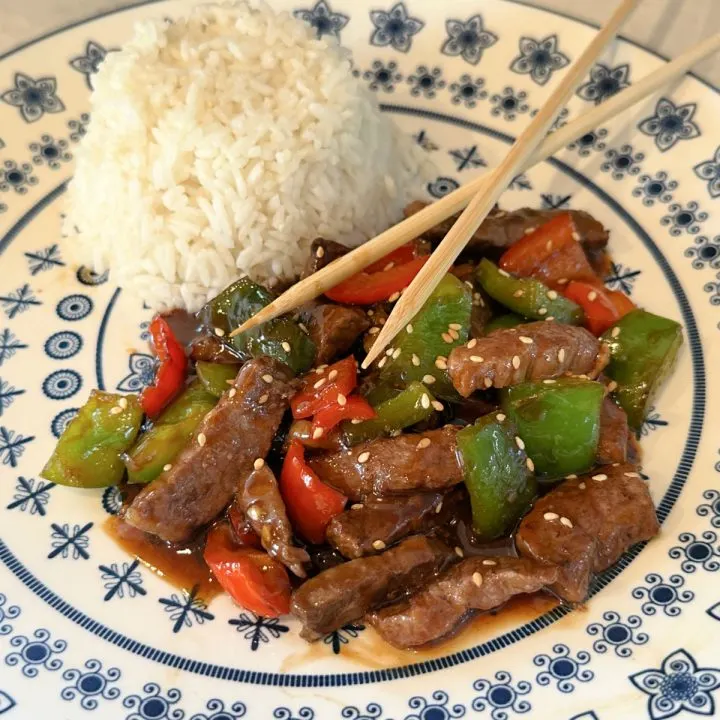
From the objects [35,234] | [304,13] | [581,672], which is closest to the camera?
[581,672]

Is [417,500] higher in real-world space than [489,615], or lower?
higher

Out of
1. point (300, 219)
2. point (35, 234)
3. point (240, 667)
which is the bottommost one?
point (240, 667)

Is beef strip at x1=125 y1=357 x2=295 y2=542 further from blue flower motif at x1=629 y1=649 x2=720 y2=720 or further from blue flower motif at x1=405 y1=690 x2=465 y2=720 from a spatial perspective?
blue flower motif at x1=629 y1=649 x2=720 y2=720

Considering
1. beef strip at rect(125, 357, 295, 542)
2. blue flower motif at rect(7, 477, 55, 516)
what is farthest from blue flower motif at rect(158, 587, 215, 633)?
blue flower motif at rect(7, 477, 55, 516)

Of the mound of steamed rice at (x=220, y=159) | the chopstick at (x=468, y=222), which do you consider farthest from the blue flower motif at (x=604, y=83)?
the mound of steamed rice at (x=220, y=159)

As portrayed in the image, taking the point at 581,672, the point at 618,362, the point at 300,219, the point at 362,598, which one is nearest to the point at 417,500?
the point at 362,598

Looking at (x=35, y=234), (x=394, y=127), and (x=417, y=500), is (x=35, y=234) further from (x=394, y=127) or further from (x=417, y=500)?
(x=417, y=500)
